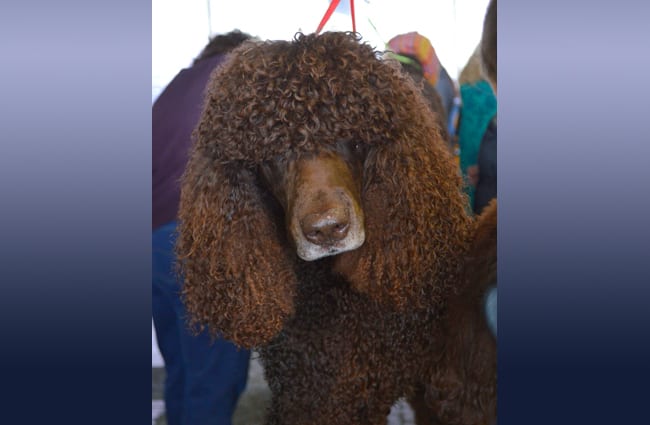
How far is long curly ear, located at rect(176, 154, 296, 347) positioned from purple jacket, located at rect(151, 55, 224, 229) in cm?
8

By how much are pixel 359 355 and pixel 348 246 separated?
34 centimetres

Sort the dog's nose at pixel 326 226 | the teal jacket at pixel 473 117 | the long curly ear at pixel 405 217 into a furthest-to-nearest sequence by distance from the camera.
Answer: the teal jacket at pixel 473 117 < the long curly ear at pixel 405 217 < the dog's nose at pixel 326 226

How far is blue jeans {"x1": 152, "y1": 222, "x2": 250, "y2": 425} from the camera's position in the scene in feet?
4.65

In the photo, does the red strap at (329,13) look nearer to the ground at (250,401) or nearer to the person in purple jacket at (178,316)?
the person in purple jacket at (178,316)

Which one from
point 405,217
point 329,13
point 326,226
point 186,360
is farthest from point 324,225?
point 186,360

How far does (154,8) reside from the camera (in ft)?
4.42

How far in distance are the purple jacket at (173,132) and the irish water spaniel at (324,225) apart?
0.08m

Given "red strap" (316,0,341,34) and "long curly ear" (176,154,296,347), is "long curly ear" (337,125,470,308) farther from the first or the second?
"red strap" (316,0,341,34)

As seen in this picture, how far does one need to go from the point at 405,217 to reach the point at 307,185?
25 centimetres

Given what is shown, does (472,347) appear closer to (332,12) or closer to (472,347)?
(472,347)

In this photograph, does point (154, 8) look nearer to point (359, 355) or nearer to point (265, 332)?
point (265, 332)

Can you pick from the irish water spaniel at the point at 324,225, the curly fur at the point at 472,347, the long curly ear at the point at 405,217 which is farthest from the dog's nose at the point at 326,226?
the curly fur at the point at 472,347

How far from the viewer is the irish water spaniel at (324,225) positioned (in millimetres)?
1147

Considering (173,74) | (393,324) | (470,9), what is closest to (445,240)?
(393,324)
